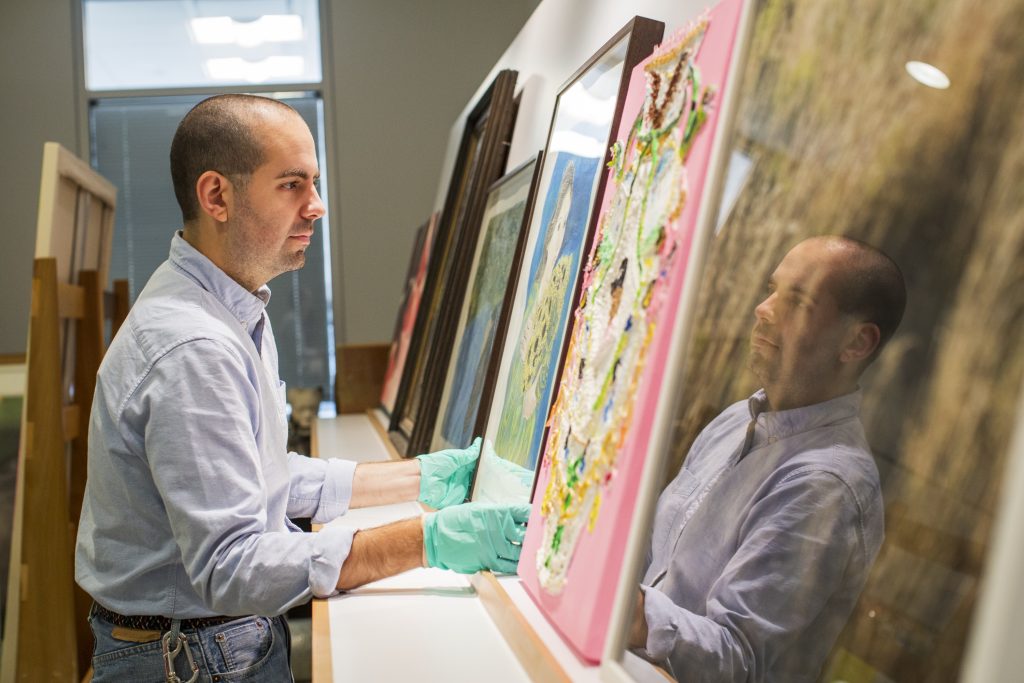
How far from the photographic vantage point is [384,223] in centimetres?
536

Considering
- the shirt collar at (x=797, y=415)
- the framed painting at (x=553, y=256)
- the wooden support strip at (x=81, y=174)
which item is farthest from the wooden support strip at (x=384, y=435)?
the shirt collar at (x=797, y=415)

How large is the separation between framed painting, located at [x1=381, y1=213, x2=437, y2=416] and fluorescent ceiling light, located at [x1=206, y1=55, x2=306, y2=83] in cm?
172

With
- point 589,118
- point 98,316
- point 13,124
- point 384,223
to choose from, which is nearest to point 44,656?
point 98,316

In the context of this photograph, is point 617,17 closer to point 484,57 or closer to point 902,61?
point 902,61

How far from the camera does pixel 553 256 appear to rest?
1721 mm

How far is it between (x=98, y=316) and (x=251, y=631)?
95.3 inches

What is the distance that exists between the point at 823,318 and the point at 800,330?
0.09ft

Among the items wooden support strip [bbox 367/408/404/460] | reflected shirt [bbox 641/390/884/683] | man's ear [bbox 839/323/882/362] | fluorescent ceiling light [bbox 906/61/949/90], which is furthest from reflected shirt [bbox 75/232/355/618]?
wooden support strip [bbox 367/408/404/460]

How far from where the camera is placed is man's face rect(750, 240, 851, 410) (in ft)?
2.68

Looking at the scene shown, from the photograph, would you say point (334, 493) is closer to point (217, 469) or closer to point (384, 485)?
point (384, 485)

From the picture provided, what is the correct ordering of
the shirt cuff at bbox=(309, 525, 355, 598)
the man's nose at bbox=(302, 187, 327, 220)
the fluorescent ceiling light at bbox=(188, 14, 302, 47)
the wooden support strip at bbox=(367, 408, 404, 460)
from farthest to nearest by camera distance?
the fluorescent ceiling light at bbox=(188, 14, 302, 47) < the wooden support strip at bbox=(367, 408, 404, 460) < the man's nose at bbox=(302, 187, 327, 220) < the shirt cuff at bbox=(309, 525, 355, 598)

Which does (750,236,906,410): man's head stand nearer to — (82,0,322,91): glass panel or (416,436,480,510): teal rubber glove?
(416,436,480,510): teal rubber glove

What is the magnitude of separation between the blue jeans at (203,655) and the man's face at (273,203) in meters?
0.62

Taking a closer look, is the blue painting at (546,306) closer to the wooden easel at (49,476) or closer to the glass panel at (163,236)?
the wooden easel at (49,476)
